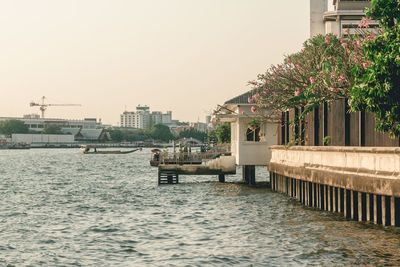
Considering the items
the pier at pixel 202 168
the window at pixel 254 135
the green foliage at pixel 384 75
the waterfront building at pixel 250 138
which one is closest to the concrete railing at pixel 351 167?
the green foliage at pixel 384 75

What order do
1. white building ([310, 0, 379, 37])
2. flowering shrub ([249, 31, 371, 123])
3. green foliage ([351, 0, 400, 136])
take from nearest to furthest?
green foliage ([351, 0, 400, 136]) → flowering shrub ([249, 31, 371, 123]) → white building ([310, 0, 379, 37])

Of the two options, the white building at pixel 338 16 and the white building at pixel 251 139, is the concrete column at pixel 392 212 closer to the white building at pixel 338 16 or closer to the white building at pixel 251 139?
the white building at pixel 251 139

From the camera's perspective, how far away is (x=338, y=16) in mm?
72750

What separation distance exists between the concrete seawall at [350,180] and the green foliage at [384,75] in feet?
4.11

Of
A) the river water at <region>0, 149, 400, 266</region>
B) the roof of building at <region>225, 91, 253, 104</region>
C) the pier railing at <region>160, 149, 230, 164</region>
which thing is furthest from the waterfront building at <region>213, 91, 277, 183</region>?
the pier railing at <region>160, 149, 230, 164</region>

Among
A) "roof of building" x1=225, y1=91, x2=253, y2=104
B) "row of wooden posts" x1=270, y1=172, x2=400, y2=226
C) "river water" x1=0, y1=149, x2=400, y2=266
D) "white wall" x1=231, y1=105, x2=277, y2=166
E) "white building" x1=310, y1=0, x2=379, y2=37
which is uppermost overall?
"white building" x1=310, y1=0, x2=379, y2=37

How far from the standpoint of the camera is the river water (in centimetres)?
2095

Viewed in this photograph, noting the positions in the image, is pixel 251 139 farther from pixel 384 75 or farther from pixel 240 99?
pixel 384 75

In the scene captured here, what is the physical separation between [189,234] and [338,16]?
52003 millimetres

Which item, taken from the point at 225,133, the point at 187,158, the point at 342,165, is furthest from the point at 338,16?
the point at 342,165

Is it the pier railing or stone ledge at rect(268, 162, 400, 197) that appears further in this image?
the pier railing

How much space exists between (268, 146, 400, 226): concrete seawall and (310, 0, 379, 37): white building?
131ft

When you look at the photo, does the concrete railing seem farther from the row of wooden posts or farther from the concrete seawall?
the row of wooden posts

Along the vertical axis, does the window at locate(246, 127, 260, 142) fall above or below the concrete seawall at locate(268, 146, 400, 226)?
above
